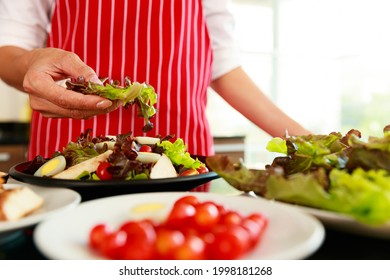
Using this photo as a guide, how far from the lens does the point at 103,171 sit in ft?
3.06

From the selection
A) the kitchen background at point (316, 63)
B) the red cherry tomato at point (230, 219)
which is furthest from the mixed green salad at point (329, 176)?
the kitchen background at point (316, 63)

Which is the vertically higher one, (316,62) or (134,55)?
(316,62)

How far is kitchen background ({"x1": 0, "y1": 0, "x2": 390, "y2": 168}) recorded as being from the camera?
427 cm

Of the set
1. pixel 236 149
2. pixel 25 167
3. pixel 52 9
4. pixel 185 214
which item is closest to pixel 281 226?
pixel 185 214

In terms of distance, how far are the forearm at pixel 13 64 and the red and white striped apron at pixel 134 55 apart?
0.55 ft

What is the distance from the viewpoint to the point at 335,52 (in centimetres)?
466

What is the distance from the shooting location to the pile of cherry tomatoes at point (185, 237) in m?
0.52

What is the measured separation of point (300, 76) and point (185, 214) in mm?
4542

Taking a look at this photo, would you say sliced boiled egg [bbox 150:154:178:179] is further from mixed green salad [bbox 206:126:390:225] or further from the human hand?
the human hand

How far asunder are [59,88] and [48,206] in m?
0.55

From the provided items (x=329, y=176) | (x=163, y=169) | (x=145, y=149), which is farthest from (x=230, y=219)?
(x=145, y=149)

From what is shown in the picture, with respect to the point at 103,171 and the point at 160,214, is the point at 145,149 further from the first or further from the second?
the point at 160,214

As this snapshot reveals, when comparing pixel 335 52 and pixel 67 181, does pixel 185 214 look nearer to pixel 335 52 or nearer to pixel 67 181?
pixel 67 181

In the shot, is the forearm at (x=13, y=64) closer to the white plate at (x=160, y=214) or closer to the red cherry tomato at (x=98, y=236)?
the white plate at (x=160, y=214)
